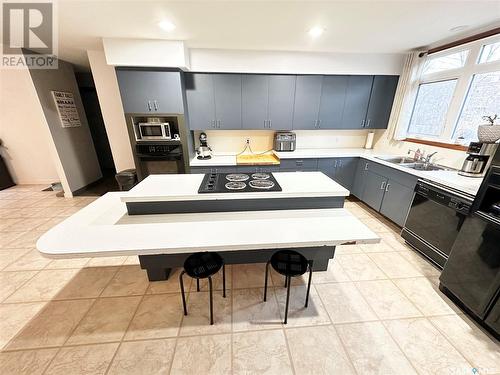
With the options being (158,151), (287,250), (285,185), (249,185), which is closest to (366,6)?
A: (285,185)

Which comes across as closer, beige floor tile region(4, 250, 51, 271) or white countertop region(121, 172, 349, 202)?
white countertop region(121, 172, 349, 202)

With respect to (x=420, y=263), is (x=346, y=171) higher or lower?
higher

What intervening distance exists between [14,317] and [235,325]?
1.80m

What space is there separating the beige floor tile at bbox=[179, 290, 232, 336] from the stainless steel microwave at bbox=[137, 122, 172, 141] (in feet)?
7.38

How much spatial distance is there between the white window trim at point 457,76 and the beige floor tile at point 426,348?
2.44 metres

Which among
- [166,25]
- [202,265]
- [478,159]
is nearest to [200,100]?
[166,25]

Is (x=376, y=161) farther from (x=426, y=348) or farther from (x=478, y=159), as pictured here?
(x=426, y=348)

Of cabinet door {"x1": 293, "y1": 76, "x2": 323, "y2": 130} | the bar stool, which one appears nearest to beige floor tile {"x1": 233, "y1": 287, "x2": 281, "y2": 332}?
the bar stool

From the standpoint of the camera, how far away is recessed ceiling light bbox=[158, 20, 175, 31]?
2082 millimetres

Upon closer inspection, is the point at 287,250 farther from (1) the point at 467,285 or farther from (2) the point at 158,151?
(2) the point at 158,151

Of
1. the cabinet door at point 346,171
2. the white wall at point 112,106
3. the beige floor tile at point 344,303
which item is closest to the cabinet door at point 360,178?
the cabinet door at point 346,171

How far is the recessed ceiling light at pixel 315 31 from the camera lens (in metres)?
2.18

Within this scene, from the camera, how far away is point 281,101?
3.29 metres

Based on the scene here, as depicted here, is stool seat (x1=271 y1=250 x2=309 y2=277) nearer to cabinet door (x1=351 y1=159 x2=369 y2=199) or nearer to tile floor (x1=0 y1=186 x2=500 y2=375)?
tile floor (x1=0 y1=186 x2=500 y2=375)
